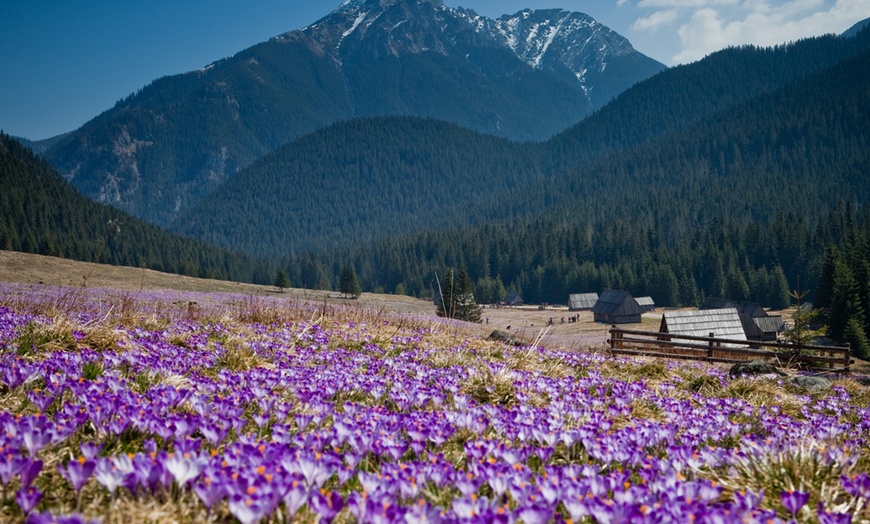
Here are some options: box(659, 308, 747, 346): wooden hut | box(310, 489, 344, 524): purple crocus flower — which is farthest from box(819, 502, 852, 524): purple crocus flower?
box(659, 308, 747, 346): wooden hut

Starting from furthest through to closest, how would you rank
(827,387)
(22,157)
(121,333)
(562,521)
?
(22,157) → (827,387) → (121,333) → (562,521)

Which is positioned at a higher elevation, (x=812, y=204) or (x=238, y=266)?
(x=812, y=204)

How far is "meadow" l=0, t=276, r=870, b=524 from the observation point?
2.27 m

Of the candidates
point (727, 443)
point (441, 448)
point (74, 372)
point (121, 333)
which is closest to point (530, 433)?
point (441, 448)

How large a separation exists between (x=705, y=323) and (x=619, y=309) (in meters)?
55.8

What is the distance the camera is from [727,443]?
453cm

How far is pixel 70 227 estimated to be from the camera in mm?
141750

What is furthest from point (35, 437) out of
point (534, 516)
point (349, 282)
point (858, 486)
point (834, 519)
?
point (349, 282)

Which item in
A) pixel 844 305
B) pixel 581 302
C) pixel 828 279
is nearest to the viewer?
pixel 844 305

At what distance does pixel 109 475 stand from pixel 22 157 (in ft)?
669

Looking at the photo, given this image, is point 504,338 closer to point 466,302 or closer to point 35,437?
point 35,437

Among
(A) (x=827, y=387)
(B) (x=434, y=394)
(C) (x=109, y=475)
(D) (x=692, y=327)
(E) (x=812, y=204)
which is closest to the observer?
(C) (x=109, y=475)

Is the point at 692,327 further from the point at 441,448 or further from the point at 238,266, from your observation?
the point at 238,266

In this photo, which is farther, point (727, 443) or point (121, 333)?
point (121, 333)
